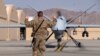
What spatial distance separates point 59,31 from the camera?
2356 centimetres

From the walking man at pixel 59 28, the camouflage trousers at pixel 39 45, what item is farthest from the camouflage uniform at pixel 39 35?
the walking man at pixel 59 28

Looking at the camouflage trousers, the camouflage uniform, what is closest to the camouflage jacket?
the camouflage uniform

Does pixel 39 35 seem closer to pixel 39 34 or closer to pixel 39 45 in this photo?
pixel 39 34

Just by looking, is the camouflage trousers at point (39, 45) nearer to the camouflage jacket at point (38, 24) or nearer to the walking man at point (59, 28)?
the camouflage jacket at point (38, 24)

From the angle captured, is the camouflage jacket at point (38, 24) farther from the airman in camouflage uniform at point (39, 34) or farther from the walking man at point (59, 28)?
the walking man at point (59, 28)

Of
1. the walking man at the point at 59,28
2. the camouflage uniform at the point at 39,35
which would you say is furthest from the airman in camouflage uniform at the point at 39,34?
the walking man at the point at 59,28

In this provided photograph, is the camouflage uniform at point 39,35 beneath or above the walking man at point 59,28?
beneath

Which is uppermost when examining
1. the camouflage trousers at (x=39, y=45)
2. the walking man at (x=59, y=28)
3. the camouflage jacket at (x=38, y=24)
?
the walking man at (x=59, y=28)

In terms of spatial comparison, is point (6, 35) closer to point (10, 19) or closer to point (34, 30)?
point (10, 19)

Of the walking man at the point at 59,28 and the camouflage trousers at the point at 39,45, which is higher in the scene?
the walking man at the point at 59,28

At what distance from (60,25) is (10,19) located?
2088 inches

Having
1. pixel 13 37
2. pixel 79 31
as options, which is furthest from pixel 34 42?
pixel 79 31

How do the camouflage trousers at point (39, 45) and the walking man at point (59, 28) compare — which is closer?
the camouflage trousers at point (39, 45)

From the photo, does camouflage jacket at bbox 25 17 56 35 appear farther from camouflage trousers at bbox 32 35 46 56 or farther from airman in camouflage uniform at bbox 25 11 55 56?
camouflage trousers at bbox 32 35 46 56
